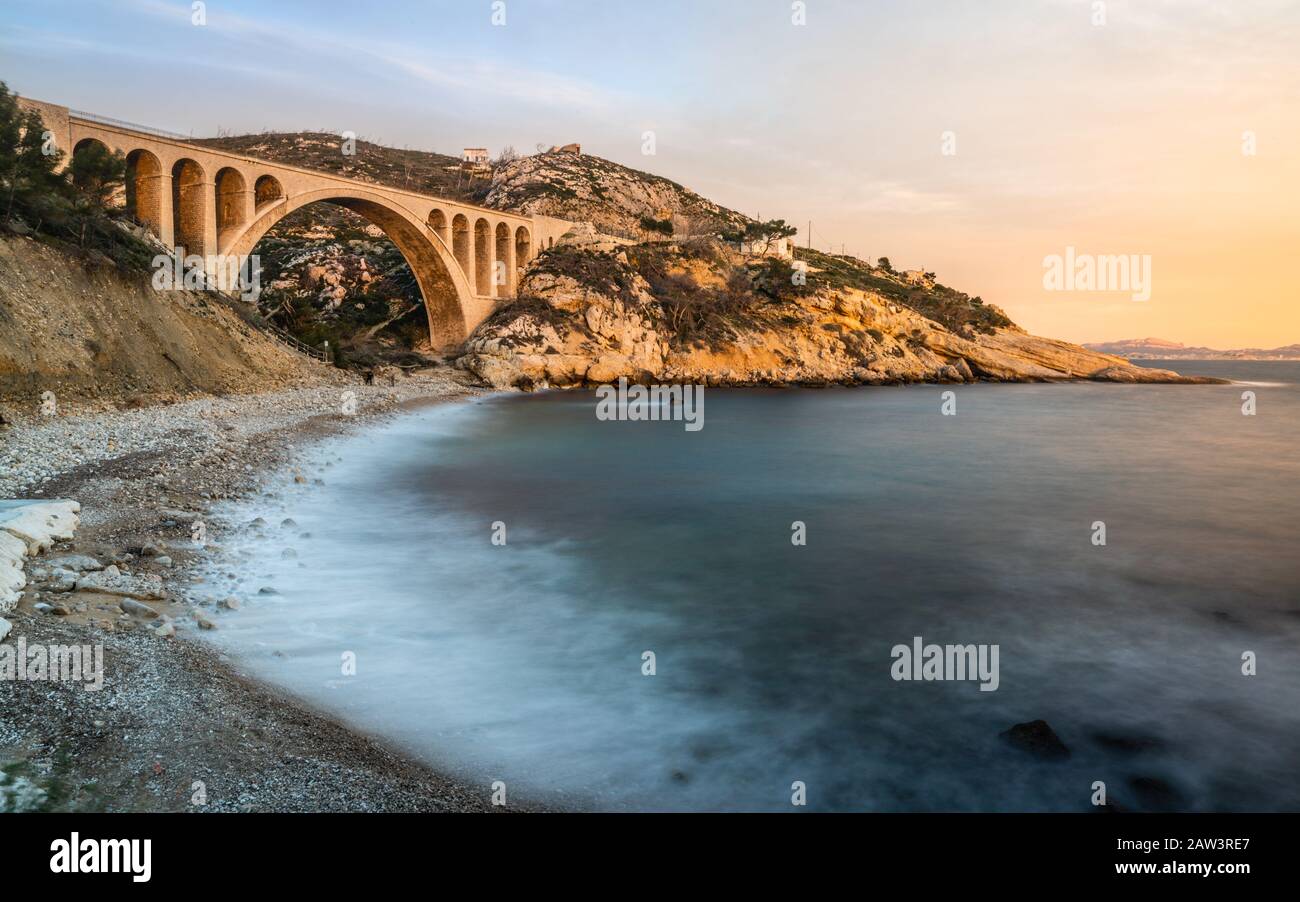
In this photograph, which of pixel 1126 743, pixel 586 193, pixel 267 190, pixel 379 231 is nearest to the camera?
pixel 1126 743

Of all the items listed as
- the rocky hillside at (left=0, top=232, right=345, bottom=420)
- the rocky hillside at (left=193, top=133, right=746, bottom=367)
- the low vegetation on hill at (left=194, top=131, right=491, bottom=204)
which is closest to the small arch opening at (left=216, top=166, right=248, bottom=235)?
the rocky hillside at (left=193, top=133, right=746, bottom=367)

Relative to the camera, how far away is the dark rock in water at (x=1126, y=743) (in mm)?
5480

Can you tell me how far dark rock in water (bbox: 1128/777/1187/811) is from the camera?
484cm

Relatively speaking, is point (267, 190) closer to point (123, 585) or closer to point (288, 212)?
point (288, 212)

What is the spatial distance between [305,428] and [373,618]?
1129cm

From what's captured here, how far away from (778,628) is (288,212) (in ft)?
98.4

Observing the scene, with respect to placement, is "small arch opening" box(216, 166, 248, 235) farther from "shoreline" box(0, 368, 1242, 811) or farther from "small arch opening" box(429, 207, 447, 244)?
"shoreline" box(0, 368, 1242, 811)

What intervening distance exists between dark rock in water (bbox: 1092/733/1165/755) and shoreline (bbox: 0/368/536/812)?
168 inches

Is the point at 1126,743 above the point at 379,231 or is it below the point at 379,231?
below

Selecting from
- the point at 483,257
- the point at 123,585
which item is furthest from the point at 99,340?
the point at 483,257

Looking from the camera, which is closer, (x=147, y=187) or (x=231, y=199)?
(x=147, y=187)

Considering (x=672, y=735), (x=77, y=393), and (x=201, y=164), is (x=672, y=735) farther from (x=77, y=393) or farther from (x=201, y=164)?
(x=201, y=164)

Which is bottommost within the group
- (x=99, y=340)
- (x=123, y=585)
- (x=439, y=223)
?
(x=123, y=585)

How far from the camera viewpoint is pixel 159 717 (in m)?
4.53
